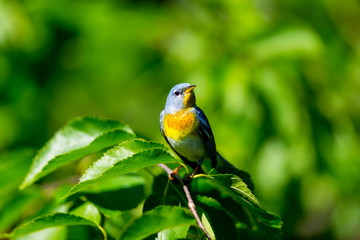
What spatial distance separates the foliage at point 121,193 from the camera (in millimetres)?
1606

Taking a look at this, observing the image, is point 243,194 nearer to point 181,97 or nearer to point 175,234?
point 175,234

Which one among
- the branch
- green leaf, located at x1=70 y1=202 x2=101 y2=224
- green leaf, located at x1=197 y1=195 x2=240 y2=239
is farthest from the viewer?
green leaf, located at x1=70 y1=202 x2=101 y2=224

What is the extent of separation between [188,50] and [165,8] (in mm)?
1048

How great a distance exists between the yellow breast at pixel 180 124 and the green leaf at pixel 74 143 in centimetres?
65

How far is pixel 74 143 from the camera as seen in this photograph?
220cm

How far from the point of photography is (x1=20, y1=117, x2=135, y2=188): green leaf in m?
2.08

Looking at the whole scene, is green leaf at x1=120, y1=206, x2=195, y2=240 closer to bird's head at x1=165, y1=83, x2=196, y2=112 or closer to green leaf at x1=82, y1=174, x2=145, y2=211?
green leaf at x1=82, y1=174, x2=145, y2=211

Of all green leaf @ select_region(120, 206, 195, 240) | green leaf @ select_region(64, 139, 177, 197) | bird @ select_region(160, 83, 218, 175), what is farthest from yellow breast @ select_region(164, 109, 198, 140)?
green leaf @ select_region(120, 206, 195, 240)

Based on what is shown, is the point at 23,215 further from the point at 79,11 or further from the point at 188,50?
the point at 79,11

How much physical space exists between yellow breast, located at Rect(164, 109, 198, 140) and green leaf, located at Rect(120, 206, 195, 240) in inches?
51.2

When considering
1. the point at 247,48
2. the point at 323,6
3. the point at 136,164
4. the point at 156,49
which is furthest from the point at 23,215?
the point at 323,6

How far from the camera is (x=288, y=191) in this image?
4.32 metres

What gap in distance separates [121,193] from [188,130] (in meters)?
0.68

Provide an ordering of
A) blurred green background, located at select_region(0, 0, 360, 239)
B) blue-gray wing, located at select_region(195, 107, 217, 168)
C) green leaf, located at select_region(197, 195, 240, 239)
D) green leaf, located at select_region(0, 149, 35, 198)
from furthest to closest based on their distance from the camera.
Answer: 1. blurred green background, located at select_region(0, 0, 360, 239)
2. blue-gray wing, located at select_region(195, 107, 217, 168)
3. green leaf, located at select_region(0, 149, 35, 198)
4. green leaf, located at select_region(197, 195, 240, 239)
